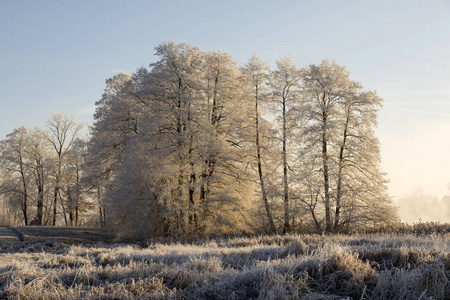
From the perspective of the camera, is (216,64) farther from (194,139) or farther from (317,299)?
(317,299)

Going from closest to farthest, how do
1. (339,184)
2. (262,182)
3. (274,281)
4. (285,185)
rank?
(274,281) → (339,184) → (285,185) → (262,182)

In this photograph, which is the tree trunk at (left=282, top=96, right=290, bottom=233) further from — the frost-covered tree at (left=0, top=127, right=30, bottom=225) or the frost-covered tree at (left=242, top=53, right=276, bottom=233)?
the frost-covered tree at (left=0, top=127, right=30, bottom=225)

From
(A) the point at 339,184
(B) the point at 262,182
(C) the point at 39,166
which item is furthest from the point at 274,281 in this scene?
(C) the point at 39,166

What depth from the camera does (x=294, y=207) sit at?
2162 cm

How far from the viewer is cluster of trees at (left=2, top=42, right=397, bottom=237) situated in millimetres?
20594

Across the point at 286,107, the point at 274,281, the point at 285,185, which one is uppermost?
the point at 286,107

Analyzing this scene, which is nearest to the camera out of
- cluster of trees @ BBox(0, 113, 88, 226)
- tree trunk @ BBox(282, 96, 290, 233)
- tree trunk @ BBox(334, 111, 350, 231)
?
tree trunk @ BBox(334, 111, 350, 231)

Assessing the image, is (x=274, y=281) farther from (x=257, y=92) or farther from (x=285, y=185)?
(x=257, y=92)

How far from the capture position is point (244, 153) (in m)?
23.1

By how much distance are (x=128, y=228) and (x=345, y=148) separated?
14.1m

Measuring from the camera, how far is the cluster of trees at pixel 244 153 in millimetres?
20594

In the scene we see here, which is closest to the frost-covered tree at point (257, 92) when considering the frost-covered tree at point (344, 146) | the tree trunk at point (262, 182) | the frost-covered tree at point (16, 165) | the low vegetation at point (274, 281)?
the tree trunk at point (262, 182)

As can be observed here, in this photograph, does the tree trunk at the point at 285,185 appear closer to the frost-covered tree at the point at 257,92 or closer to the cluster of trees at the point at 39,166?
the frost-covered tree at the point at 257,92

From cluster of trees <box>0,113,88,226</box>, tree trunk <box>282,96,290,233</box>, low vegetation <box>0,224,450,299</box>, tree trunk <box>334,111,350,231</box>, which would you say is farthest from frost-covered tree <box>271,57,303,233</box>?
cluster of trees <box>0,113,88,226</box>
